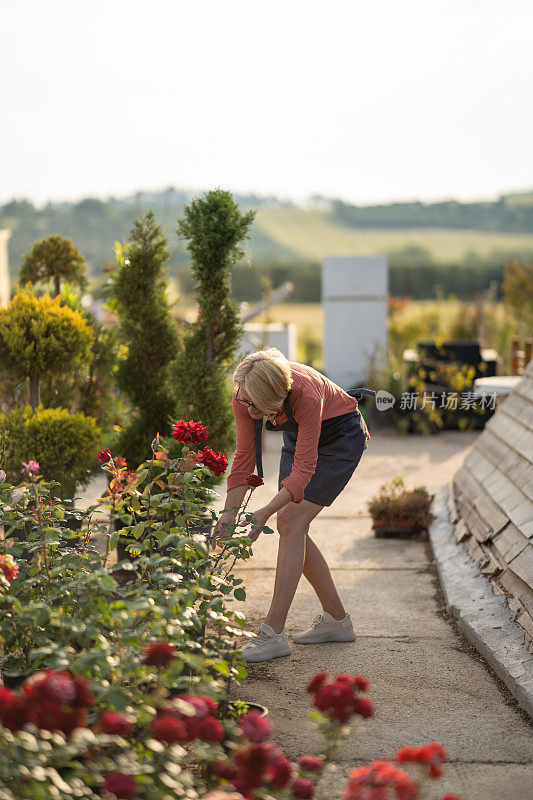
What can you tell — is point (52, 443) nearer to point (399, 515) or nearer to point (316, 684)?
point (399, 515)

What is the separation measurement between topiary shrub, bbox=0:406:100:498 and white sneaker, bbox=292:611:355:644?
171 centimetres

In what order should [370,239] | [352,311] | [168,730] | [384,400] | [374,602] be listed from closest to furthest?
[168,730] < [374,602] < [384,400] < [352,311] < [370,239]

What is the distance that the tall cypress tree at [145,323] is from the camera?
5746mm

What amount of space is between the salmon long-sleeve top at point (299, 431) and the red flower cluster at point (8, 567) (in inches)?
50.9

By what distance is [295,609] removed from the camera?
5.06 m

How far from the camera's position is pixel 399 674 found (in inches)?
159

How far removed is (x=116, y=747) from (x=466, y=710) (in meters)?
1.68

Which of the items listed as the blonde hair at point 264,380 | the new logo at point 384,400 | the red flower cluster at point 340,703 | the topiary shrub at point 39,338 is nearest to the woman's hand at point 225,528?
the blonde hair at point 264,380

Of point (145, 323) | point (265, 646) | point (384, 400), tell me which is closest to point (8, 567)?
point (265, 646)

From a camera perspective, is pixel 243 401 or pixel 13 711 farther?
pixel 243 401

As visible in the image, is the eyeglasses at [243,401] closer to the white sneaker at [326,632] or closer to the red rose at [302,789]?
the white sneaker at [326,632]

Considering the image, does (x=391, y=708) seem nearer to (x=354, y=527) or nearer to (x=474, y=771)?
(x=474, y=771)

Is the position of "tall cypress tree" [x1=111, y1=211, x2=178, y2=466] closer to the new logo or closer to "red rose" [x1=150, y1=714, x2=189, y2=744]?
"red rose" [x1=150, y1=714, x2=189, y2=744]

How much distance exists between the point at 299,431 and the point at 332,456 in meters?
0.36
